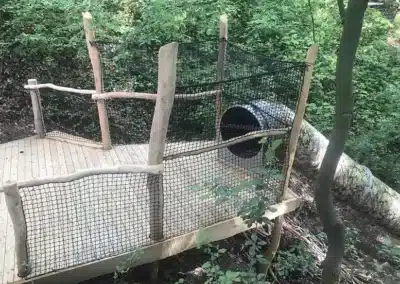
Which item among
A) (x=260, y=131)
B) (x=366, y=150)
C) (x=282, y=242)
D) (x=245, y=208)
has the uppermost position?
(x=260, y=131)

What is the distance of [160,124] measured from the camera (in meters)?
2.96

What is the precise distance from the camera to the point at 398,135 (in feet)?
21.6

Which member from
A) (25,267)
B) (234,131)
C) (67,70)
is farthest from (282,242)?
(67,70)

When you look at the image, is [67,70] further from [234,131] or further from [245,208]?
[245,208]

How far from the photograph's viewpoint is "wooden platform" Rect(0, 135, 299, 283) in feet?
10.3

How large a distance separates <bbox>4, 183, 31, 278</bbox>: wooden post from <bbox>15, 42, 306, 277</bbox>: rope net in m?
0.13

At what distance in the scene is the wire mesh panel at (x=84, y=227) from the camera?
10.3 ft

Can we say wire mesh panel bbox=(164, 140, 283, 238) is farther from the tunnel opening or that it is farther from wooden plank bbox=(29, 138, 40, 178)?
wooden plank bbox=(29, 138, 40, 178)

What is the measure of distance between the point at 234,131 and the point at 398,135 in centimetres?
356

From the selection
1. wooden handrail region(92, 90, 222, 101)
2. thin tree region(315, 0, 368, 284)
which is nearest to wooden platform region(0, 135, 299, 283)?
wooden handrail region(92, 90, 222, 101)

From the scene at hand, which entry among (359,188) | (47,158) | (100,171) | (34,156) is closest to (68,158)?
(47,158)

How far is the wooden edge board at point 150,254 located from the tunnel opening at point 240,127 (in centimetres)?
66

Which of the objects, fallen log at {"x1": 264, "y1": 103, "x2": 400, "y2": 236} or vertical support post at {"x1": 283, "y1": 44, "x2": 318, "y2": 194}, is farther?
fallen log at {"x1": 264, "y1": 103, "x2": 400, "y2": 236}

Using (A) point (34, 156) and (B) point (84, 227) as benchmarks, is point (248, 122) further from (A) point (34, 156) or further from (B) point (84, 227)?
(A) point (34, 156)
